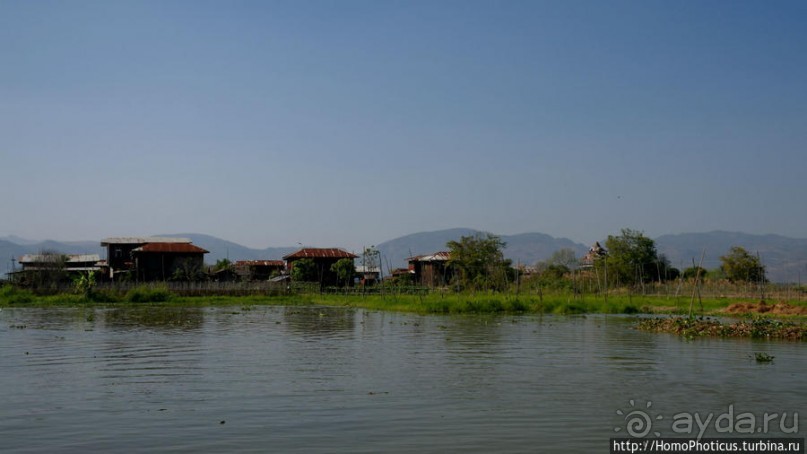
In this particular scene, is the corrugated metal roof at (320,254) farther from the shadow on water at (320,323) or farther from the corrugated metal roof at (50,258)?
the shadow on water at (320,323)

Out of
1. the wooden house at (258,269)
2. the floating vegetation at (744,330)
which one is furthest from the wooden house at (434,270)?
the floating vegetation at (744,330)

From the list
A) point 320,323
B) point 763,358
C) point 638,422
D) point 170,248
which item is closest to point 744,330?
point 763,358

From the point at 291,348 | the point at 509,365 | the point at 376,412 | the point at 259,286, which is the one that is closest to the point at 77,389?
the point at 376,412

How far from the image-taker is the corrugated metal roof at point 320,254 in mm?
69562

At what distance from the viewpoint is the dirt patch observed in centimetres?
3061

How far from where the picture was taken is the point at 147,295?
45375 millimetres

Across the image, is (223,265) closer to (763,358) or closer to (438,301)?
(438,301)

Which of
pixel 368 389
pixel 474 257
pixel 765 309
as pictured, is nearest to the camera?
pixel 368 389

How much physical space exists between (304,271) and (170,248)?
12013 millimetres

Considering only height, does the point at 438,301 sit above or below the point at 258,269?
below

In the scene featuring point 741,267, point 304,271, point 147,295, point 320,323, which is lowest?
point 320,323

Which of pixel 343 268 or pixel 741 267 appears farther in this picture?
pixel 343 268

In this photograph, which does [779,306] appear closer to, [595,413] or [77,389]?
[595,413]

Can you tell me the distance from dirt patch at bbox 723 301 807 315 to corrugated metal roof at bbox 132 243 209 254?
140 ft
